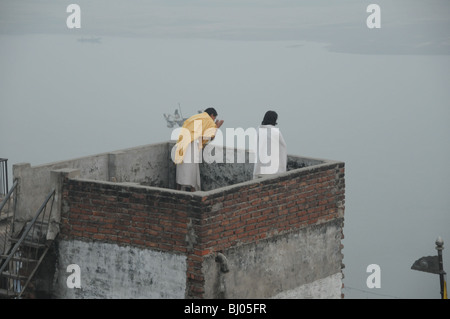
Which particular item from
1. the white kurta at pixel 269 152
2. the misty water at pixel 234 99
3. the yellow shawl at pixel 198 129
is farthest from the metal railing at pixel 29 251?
the misty water at pixel 234 99

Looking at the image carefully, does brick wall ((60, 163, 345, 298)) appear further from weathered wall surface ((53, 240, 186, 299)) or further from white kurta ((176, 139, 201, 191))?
white kurta ((176, 139, 201, 191))

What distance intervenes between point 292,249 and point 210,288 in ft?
6.34

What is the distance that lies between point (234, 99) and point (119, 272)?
68214 mm

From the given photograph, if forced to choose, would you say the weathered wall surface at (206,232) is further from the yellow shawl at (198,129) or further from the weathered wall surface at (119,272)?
the yellow shawl at (198,129)

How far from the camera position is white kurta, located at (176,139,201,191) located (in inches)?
560

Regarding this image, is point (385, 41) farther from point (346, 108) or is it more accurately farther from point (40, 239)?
point (40, 239)

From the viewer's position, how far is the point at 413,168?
77875mm

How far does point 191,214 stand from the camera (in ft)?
37.3

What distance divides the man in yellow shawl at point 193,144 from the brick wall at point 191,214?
1.82m

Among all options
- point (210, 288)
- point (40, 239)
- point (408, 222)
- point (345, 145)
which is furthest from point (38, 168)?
point (345, 145)

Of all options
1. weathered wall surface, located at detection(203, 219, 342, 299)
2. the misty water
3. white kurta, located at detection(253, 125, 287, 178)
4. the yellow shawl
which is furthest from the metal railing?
the misty water

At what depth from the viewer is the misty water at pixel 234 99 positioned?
7794 centimetres

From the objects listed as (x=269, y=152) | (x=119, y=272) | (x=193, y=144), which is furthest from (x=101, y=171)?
(x=269, y=152)

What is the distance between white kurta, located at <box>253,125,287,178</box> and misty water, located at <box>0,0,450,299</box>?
6160 cm
